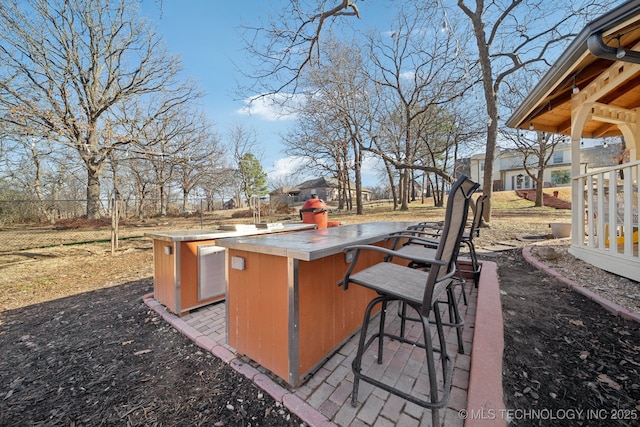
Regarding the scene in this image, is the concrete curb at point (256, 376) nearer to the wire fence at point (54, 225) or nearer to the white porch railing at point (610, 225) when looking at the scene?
the white porch railing at point (610, 225)

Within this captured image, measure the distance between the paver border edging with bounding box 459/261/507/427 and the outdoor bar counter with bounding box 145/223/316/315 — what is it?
2.30 m

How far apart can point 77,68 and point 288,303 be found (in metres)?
15.7

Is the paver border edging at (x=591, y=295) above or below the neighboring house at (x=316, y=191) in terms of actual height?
below

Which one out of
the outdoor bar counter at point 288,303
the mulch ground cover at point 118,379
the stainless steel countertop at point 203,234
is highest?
the stainless steel countertop at point 203,234

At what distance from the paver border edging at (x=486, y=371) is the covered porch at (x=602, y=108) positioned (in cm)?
237

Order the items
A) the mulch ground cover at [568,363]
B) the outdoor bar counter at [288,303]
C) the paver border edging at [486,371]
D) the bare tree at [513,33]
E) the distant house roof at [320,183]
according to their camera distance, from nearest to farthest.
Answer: the paver border edging at [486,371] < the mulch ground cover at [568,363] < the outdoor bar counter at [288,303] < the bare tree at [513,33] < the distant house roof at [320,183]

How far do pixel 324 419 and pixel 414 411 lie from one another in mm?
506

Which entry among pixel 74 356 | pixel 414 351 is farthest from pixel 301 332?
pixel 74 356

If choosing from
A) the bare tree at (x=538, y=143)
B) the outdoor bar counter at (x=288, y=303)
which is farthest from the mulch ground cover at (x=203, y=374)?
the bare tree at (x=538, y=143)

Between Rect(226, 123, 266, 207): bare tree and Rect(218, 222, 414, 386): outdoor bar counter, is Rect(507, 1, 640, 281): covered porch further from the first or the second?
Rect(226, 123, 266, 207): bare tree

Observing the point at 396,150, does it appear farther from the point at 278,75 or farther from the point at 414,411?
the point at 414,411

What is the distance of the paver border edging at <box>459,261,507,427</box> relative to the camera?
116cm

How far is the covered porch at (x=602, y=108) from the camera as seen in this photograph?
8.31ft

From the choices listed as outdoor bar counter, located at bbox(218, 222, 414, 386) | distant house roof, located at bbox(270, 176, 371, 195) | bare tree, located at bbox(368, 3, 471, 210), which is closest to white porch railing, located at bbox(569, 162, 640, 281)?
outdoor bar counter, located at bbox(218, 222, 414, 386)
